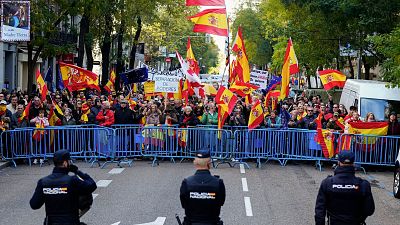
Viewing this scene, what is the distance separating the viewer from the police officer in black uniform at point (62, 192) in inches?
278

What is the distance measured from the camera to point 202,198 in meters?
7.07

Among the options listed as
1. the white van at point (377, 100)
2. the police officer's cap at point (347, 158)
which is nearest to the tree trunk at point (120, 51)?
the white van at point (377, 100)

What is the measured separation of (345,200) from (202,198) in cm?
152

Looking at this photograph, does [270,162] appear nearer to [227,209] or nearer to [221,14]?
[221,14]

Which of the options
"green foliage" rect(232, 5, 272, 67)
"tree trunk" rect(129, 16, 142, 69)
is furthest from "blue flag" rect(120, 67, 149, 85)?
"green foliage" rect(232, 5, 272, 67)

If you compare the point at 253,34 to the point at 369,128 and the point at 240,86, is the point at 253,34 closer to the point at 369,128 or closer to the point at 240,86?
the point at 240,86

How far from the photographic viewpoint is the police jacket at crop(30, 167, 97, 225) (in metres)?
7.07

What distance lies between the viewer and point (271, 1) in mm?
43969

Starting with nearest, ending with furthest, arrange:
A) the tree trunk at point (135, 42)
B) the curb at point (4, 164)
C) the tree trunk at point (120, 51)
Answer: the curb at point (4, 164) → the tree trunk at point (120, 51) → the tree trunk at point (135, 42)

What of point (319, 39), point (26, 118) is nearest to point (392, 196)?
point (26, 118)

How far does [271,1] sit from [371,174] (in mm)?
27674

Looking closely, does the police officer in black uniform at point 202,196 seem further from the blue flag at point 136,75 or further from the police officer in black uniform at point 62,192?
the blue flag at point 136,75

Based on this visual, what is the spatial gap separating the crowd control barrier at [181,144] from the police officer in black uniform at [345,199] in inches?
415

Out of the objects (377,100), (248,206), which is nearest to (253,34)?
Result: (377,100)
